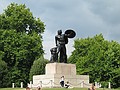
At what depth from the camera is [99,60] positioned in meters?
69.9

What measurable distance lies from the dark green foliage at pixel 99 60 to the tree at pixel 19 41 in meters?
10.8

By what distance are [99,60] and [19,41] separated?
51.7 feet

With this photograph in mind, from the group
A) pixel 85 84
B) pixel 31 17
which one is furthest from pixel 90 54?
pixel 85 84

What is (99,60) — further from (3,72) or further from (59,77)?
(59,77)

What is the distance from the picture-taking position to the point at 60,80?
1598 inches

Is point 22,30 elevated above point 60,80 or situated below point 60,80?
above

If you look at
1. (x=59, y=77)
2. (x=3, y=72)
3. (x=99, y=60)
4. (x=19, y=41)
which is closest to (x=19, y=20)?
(x=19, y=41)

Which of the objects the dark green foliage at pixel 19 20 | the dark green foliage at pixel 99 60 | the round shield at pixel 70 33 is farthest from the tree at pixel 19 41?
the round shield at pixel 70 33

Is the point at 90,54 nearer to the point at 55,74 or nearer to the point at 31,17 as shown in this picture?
the point at 31,17

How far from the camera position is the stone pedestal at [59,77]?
40.9 m

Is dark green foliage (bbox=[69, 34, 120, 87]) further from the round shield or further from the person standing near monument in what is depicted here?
the person standing near monument

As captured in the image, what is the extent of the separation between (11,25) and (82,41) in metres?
17.8

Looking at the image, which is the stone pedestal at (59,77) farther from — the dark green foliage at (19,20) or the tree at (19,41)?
the dark green foliage at (19,20)

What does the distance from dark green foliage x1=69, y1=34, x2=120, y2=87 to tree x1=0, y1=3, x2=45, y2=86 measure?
1078 centimetres
